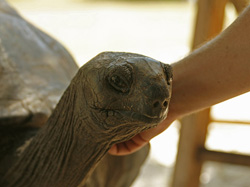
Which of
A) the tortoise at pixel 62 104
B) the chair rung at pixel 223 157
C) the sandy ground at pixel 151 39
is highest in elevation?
the tortoise at pixel 62 104

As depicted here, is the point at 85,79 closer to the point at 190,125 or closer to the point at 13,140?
the point at 13,140

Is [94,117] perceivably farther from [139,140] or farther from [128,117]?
[139,140]

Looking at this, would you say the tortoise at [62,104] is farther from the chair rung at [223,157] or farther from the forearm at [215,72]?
the chair rung at [223,157]

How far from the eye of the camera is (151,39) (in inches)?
281

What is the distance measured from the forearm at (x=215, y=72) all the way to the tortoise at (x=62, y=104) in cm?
25

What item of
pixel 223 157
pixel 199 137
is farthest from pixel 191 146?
pixel 223 157

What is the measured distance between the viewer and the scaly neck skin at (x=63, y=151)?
107 centimetres

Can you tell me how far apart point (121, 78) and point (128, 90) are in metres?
0.03

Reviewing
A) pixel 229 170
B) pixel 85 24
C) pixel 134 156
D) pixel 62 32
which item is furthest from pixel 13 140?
pixel 85 24

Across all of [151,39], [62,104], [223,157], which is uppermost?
[62,104]

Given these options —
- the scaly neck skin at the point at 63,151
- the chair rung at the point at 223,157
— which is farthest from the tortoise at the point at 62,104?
the chair rung at the point at 223,157

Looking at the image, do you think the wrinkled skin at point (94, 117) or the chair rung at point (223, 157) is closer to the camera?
the wrinkled skin at point (94, 117)

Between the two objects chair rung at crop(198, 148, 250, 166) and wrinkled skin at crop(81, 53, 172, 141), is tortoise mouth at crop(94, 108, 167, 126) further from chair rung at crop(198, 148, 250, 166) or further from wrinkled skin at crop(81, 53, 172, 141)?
chair rung at crop(198, 148, 250, 166)

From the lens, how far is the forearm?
43.8 inches
